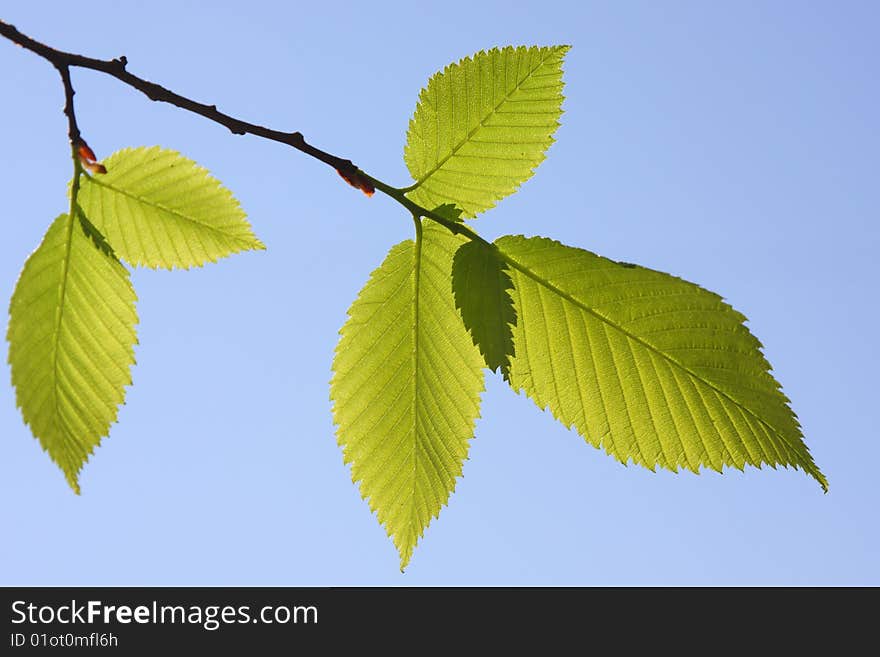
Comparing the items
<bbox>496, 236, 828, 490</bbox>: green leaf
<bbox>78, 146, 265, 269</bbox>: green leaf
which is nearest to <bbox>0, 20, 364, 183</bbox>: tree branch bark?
<bbox>78, 146, 265, 269</bbox>: green leaf

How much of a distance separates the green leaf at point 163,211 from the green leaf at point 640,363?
0.36 metres

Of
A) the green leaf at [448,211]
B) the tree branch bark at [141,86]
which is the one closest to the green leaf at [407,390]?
the green leaf at [448,211]

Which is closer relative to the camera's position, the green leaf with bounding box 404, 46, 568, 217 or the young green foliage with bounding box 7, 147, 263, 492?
the young green foliage with bounding box 7, 147, 263, 492

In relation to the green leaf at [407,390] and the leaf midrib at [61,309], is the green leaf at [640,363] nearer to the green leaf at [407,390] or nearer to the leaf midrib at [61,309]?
the green leaf at [407,390]

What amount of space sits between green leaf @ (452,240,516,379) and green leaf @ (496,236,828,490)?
0.02m

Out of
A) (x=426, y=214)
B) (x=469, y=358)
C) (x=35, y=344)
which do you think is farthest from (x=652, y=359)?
(x=35, y=344)

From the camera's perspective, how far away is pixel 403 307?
1.17 metres

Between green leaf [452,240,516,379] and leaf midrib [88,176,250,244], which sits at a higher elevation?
leaf midrib [88,176,250,244]

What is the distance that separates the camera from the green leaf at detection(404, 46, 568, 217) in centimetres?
120

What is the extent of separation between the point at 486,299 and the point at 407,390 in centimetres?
15

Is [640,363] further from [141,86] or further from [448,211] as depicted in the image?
[141,86]

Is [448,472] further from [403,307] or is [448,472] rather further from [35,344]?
[35,344]

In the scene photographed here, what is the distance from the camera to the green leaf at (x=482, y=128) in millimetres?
1200

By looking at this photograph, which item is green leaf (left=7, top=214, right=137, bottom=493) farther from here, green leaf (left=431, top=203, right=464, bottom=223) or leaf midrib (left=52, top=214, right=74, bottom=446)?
A: green leaf (left=431, top=203, right=464, bottom=223)
